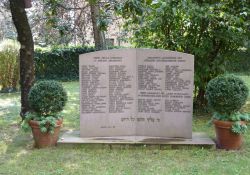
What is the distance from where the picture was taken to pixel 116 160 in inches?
229

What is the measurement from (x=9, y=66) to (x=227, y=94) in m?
10.2

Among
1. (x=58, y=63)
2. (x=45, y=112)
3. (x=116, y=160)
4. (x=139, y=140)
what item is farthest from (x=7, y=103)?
(x=116, y=160)

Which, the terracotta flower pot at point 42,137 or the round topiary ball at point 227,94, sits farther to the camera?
the terracotta flower pot at point 42,137

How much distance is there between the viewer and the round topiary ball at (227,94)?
6051mm

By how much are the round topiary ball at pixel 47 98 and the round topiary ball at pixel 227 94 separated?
97.4 inches

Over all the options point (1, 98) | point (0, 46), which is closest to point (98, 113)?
point (1, 98)

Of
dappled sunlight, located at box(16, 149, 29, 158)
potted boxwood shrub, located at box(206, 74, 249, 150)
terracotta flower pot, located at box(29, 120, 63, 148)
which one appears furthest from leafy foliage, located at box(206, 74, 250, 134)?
dappled sunlight, located at box(16, 149, 29, 158)

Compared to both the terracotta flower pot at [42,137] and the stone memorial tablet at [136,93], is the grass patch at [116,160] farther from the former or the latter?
the stone memorial tablet at [136,93]

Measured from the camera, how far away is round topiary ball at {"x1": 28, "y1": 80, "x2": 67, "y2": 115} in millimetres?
6230

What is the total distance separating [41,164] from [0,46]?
979 centimetres

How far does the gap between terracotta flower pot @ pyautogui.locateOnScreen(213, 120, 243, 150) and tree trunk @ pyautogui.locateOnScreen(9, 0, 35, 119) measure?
12.7ft

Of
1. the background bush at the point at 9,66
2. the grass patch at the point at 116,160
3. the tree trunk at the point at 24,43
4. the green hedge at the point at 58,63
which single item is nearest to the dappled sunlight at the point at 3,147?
the grass patch at the point at 116,160

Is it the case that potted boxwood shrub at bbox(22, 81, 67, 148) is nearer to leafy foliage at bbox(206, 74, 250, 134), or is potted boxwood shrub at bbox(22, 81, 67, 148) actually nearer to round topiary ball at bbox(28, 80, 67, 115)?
round topiary ball at bbox(28, 80, 67, 115)

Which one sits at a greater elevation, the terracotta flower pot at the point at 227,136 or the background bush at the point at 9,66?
the background bush at the point at 9,66
